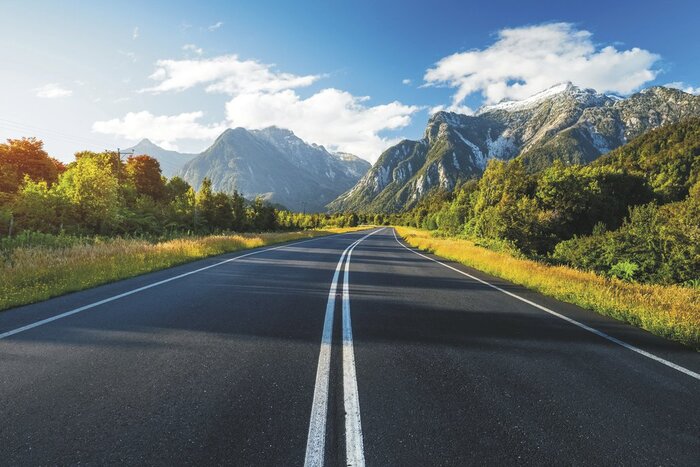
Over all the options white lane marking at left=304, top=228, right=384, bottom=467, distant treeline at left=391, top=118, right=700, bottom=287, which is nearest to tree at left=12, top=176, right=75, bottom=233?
white lane marking at left=304, top=228, right=384, bottom=467

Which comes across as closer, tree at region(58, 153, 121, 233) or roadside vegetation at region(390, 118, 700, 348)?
roadside vegetation at region(390, 118, 700, 348)

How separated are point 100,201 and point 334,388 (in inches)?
1193

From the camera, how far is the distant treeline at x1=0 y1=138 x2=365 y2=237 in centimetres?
2372

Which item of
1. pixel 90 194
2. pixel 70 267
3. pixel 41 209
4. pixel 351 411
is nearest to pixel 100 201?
pixel 90 194

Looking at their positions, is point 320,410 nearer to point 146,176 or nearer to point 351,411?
point 351,411

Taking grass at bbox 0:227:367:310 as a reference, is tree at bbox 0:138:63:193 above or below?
above

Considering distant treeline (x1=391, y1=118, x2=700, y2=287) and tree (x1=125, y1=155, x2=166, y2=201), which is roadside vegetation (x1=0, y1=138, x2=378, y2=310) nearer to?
tree (x1=125, y1=155, x2=166, y2=201)

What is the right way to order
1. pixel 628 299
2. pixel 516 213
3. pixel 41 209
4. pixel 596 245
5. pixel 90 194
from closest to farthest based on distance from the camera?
1. pixel 628 299
2. pixel 596 245
3. pixel 41 209
4. pixel 516 213
5. pixel 90 194

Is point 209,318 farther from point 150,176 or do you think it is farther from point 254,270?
point 150,176

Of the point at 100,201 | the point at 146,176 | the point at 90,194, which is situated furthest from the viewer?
the point at 146,176

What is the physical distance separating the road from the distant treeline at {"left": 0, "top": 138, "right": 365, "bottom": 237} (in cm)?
1878

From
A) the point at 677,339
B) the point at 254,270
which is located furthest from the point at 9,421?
the point at 254,270

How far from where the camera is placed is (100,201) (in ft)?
87.7

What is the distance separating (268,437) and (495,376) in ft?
8.12
